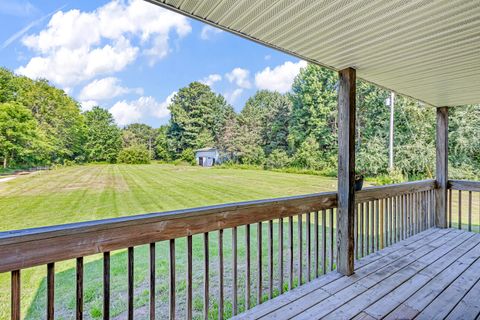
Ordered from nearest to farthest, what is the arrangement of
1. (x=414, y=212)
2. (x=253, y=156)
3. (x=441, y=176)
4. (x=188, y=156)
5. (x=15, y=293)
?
1. (x=15, y=293)
2. (x=414, y=212)
3. (x=441, y=176)
4. (x=188, y=156)
5. (x=253, y=156)

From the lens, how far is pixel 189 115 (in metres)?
8.33

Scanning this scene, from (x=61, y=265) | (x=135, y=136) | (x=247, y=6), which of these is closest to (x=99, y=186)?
(x=135, y=136)

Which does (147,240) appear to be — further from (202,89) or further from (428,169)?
(428,169)

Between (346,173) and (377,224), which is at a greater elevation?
(346,173)

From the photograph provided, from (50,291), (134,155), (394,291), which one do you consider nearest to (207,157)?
(134,155)

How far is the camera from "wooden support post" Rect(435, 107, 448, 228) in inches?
165

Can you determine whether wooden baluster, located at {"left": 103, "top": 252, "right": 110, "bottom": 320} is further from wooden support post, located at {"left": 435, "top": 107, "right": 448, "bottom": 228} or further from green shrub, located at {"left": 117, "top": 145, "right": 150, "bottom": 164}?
wooden support post, located at {"left": 435, "top": 107, "right": 448, "bottom": 228}

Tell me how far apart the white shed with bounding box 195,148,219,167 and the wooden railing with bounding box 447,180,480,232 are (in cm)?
609

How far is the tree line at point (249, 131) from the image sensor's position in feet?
10.1

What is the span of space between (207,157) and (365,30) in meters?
6.95

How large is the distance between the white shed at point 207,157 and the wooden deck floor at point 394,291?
579cm

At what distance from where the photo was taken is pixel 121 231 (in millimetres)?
1357

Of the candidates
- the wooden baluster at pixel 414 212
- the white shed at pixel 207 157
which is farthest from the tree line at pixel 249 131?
the wooden baluster at pixel 414 212

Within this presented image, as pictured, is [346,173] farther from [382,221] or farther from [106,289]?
[106,289]
